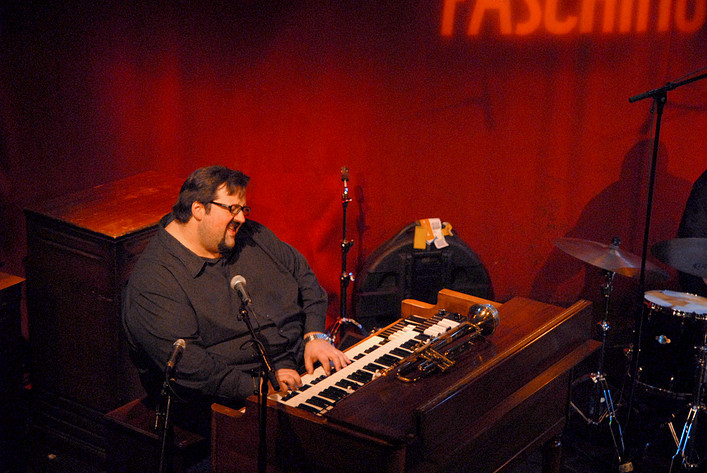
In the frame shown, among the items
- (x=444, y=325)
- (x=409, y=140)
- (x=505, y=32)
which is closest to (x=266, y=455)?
(x=444, y=325)

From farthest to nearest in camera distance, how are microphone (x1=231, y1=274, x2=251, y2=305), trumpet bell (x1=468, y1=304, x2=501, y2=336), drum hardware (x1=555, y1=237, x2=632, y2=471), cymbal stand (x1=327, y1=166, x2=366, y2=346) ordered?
cymbal stand (x1=327, y1=166, x2=366, y2=346)
drum hardware (x1=555, y1=237, x2=632, y2=471)
trumpet bell (x1=468, y1=304, x2=501, y2=336)
microphone (x1=231, y1=274, x2=251, y2=305)

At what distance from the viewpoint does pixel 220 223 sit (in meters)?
3.20

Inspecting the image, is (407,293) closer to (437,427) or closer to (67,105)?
(437,427)

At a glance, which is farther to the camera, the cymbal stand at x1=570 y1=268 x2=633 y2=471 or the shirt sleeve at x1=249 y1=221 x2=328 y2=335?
the cymbal stand at x1=570 y1=268 x2=633 y2=471

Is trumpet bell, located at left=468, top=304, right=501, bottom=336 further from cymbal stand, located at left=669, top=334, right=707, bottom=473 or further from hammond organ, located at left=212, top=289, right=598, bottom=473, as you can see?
cymbal stand, located at left=669, top=334, right=707, bottom=473

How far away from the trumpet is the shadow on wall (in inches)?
93.4

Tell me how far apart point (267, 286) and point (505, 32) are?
2.63m

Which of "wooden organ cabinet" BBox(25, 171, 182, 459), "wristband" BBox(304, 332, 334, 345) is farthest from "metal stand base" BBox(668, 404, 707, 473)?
"wooden organ cabinet" BBox(25, 171, 182, 459)

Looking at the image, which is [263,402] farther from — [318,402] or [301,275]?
[301,275]

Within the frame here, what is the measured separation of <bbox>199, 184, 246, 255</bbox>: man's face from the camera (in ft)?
10.5

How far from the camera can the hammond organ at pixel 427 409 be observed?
2158 mm

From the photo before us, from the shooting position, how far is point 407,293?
189 inches

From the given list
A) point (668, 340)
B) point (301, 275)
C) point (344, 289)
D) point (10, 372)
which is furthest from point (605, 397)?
point (10, 372)

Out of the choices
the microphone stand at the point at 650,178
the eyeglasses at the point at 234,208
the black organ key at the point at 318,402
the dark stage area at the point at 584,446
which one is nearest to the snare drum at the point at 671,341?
the dark stage area at the point at 584,446
